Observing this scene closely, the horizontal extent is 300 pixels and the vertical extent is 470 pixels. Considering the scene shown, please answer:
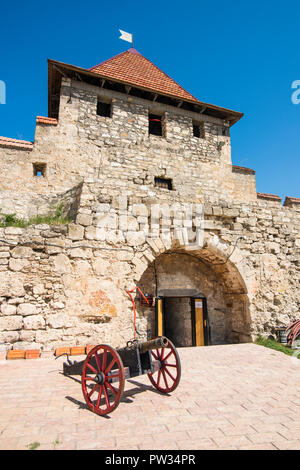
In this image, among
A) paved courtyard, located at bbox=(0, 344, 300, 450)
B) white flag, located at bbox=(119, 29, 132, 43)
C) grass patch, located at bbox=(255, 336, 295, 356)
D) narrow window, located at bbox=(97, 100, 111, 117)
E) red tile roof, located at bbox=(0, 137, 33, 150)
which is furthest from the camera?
white flag, located at bbox=(119, 29, 132, 43)

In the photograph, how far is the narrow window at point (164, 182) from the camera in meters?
10.7

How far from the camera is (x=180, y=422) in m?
2.75

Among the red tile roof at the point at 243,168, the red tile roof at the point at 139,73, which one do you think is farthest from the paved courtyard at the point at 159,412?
the red tile roof at the point at 139,73

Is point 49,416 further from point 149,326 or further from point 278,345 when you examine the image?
point 278,345

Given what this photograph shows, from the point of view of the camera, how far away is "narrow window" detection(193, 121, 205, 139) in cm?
1220

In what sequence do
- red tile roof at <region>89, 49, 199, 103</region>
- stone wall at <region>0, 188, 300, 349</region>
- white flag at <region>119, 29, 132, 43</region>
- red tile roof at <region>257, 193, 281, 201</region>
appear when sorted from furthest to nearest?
white flag at <region>119, 29, 132, 43</region> < red tile roof at <region>257, 193, 281, 201</region> < red tile roof at <region>89, 49, 199, 103</region> < stone wall at <region>0, 188, 300, 349</region>

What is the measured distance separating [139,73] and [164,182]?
5.20 metres

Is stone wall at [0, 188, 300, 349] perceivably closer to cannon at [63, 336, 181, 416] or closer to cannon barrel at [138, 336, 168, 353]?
cannon at [63, 336, 181, 416]

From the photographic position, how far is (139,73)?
12.0 m

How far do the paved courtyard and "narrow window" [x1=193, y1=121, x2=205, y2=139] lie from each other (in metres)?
10.1

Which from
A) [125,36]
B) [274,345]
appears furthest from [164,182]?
[125,36]

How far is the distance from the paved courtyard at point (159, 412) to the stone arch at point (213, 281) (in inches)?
112

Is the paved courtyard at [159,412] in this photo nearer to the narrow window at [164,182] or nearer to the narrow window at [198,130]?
the narrow window at [164,182]

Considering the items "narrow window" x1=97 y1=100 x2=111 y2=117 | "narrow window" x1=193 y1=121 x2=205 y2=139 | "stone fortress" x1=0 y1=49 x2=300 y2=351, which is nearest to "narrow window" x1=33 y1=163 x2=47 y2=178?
"stone fortress" x1=0 y1=49 x2=300 y2=351
